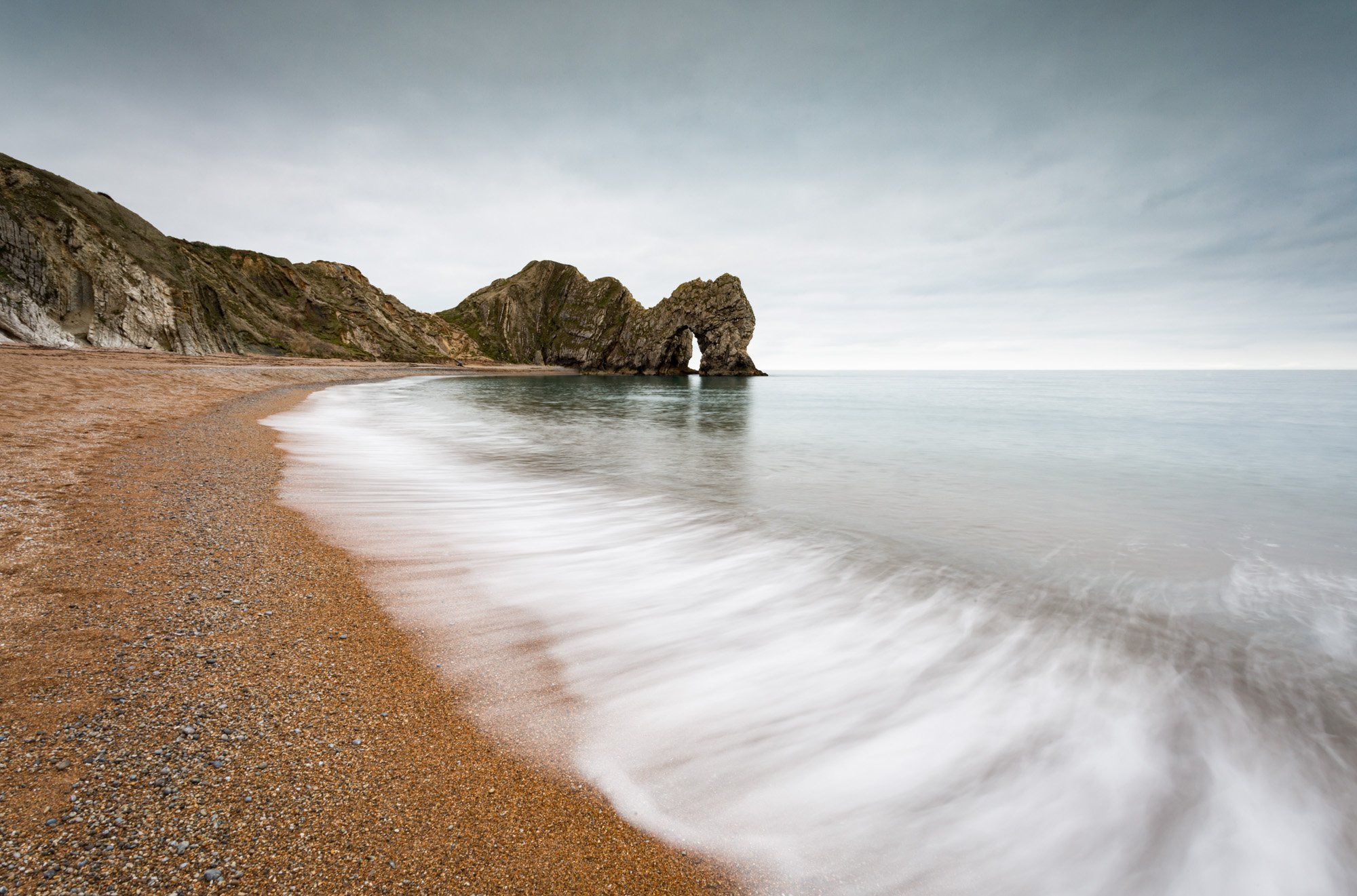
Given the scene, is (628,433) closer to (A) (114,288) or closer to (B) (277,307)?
(A) (114,288)

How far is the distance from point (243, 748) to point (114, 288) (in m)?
74.8

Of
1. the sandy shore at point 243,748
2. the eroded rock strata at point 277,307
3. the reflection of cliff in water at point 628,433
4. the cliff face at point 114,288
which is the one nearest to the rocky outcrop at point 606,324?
the eroded rock strata at point 277,307

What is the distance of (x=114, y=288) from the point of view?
5238 centimetres

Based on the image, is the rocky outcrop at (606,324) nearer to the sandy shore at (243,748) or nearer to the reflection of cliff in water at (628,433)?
the reflection of cliff in water at (628,433)

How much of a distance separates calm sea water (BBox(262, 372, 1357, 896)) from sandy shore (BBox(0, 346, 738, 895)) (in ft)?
1.38

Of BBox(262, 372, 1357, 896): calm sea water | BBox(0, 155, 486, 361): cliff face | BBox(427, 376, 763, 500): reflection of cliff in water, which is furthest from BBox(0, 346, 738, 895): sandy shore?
BBox(0, 155, 486, 361): cliff face

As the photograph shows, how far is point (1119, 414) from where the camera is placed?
1524 inches

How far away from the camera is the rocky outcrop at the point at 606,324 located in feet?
385

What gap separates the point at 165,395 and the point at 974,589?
2918 cm

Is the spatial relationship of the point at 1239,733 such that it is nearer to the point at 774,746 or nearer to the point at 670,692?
the point at 774,746

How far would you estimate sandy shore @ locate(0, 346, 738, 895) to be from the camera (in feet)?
7.43

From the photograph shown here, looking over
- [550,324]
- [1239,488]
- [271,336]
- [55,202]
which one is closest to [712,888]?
[1239,488]

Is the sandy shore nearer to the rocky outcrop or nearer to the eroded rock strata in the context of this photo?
the eroded rock strata

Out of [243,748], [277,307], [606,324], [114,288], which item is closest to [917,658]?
[243,748]
